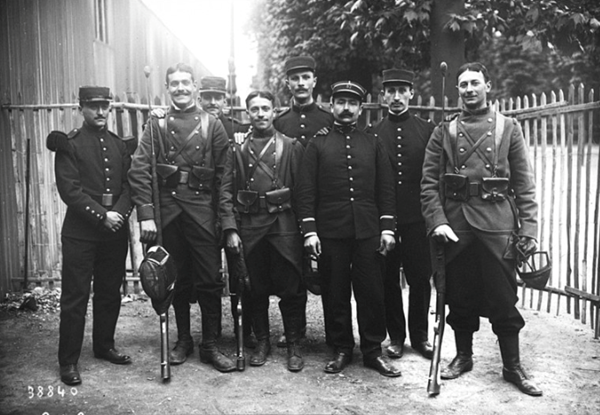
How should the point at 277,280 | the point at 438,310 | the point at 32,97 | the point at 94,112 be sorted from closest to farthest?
the point at 438,310 < the point at 94,112 < the point at 277,280 < the point at 32,97

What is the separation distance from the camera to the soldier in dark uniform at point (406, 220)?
4949 millimetres

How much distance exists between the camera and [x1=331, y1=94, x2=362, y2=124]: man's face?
4.69 meters

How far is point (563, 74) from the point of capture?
1015 inches

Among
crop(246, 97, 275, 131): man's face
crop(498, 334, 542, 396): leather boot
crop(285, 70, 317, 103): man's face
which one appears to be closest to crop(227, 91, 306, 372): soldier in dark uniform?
crop(246, 97, 275, 131): man's face

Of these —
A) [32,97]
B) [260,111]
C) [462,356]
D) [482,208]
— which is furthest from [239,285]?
[32,97]

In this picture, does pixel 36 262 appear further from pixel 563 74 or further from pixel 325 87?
pixel 563 74

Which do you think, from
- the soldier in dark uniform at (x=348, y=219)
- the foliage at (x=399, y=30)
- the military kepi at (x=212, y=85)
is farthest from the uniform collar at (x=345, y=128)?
the foliage at (x=399, y=30)

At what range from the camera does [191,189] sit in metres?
4.73

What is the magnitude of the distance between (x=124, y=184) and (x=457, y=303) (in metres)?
2.72

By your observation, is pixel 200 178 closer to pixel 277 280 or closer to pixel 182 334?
pixel 277 280

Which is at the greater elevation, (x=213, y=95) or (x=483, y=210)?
(x=213, y=95)

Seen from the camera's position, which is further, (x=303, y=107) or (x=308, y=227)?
(x=303, y=107)

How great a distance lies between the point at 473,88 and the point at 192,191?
2.24 metres

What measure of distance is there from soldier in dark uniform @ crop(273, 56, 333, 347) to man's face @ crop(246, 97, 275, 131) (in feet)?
1.82
